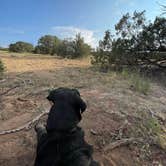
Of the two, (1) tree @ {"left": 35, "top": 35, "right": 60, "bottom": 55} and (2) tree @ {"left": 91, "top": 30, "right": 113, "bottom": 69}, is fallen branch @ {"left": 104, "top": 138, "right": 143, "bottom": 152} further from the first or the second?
(1) tree @ {"left": 35, "top": 35, "right": 60, "bottom": 55}

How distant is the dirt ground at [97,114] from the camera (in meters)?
3.98

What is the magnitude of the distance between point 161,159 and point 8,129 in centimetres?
213

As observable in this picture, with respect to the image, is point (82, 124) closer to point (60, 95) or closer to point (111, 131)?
point (111, 131)

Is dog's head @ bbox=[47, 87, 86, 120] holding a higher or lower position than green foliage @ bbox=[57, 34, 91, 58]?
higher

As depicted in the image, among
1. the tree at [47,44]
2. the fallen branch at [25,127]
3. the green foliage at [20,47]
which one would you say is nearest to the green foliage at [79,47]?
the tree at [47,44]

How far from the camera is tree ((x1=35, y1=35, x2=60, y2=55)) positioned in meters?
19.8

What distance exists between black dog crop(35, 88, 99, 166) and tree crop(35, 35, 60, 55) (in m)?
16.8

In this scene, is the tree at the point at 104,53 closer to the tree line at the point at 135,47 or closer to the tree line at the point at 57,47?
the tree line at the point at 135,47

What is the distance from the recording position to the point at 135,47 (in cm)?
1114

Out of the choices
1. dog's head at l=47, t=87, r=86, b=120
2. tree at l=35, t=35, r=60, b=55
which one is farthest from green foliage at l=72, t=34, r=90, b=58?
dog's head at l=47, t=87, r=86, b=120

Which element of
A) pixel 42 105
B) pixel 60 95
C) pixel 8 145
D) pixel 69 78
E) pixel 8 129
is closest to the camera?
pixel 60 95

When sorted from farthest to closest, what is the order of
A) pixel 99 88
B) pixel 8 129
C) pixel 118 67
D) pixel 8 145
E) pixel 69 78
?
pixel 118 67 < pixel 69 78 < pixel 99 88 < pixel 8 129 < pixel 8 145

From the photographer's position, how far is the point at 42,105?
5.30m

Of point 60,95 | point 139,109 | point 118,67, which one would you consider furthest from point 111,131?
point 118,67
